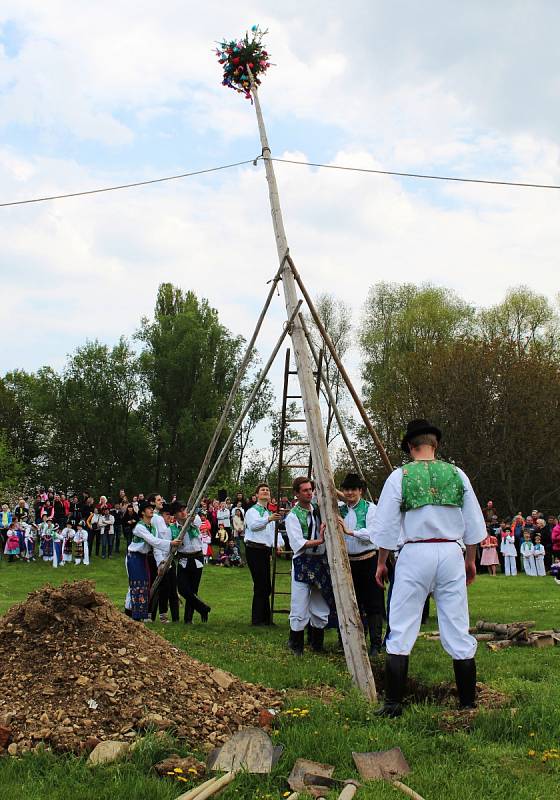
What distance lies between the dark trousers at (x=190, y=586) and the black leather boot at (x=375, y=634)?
3.24 m

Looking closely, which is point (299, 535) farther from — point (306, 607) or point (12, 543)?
point (12, 543)

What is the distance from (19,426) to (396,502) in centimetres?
4609

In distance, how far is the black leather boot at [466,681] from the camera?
5.53 metres

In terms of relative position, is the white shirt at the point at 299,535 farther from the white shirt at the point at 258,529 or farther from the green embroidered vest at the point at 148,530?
the green embroidered vest at the point at 148,530

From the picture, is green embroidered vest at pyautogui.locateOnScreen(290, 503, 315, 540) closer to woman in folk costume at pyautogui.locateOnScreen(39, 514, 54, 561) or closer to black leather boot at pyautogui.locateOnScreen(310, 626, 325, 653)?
black leather boot at pyautogui.locateOnScreen(310, 626, 325, 653)

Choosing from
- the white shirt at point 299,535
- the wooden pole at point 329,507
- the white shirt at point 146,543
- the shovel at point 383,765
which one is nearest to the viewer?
the shovel at point 383,765

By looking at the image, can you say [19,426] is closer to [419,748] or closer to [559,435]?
[559,435]

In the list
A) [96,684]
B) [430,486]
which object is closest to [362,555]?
[430,486]

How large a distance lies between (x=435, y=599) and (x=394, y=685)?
2.30 ft

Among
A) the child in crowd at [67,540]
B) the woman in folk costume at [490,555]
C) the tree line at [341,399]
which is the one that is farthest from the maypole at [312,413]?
the tree line at [341,399]

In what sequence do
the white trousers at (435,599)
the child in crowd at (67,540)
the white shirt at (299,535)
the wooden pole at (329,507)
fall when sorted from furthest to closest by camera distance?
the child in crowd at (67,540) → the white shirt at (299,535) → the wooden pole at (329,507) → the white trousers at (435,599)

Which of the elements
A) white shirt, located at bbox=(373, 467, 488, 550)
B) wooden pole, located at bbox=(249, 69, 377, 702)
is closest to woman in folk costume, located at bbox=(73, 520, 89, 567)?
wooden pole, located at bbox=(249, 69, 377, 702)

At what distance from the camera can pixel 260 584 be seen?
10.8m

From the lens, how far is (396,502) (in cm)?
573
